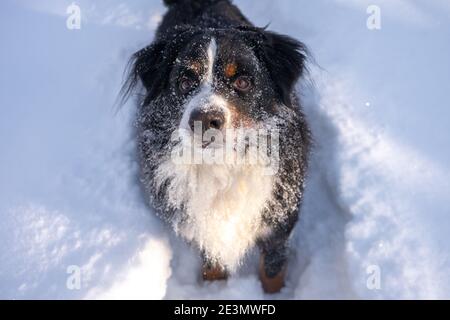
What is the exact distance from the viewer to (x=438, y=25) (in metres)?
3.28

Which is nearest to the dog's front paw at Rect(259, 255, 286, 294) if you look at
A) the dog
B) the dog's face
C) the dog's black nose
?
the dog

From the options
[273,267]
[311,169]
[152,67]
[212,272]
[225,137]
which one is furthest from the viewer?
[311,169]

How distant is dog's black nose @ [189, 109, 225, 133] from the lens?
2209mm

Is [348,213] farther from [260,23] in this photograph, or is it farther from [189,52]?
[260,23]

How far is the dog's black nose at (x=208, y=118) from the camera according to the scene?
7.25 ft

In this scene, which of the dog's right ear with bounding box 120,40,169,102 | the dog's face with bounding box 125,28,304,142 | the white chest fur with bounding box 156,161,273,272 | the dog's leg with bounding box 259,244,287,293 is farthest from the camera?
the dog's leg with bounding box 259,244,287,293

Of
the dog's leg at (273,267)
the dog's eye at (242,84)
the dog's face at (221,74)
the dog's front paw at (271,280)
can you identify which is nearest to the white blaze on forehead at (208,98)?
the dog's face at (221,74)

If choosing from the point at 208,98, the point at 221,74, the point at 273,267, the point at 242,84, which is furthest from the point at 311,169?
the point at 208,98

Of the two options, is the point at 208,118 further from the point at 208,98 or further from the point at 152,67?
the point at 152,67

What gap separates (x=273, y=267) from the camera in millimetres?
3080

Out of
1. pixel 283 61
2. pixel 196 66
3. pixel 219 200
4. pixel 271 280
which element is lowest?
pixel 271 280

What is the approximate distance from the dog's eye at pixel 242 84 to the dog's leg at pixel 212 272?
1262mm

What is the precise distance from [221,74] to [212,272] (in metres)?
1.50

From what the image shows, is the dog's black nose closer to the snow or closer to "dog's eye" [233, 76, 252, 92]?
"dog's eye" [233, 76, 252, 92]
